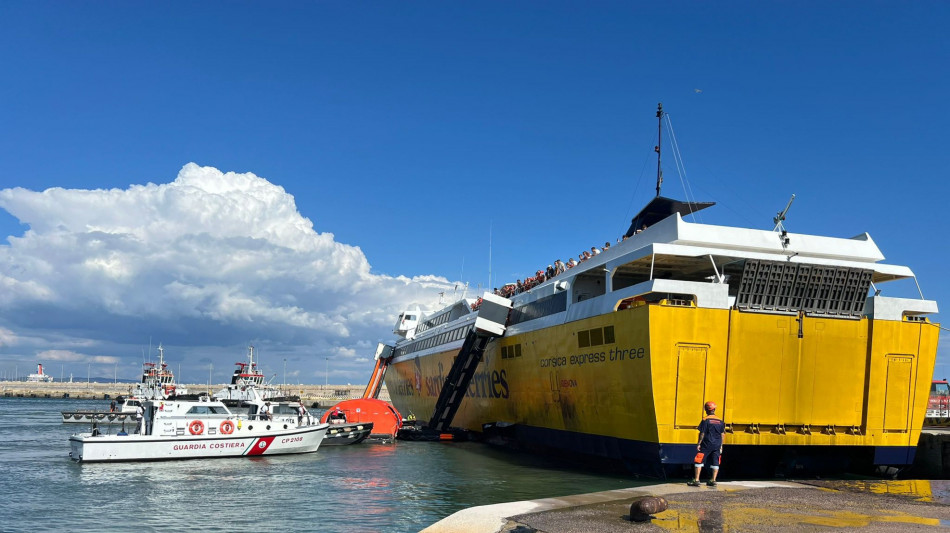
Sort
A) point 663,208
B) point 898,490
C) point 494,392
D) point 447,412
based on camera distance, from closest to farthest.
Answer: point 898,490 < point 663,208 < point 494,392 < point 447,412

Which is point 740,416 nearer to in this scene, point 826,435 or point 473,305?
point 826,435

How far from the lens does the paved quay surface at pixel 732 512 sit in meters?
10.9

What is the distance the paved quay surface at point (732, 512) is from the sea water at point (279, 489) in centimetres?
534

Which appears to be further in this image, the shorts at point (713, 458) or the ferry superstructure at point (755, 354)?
the ferry superstructure at point (755, 354)

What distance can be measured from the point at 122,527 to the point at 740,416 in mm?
17223

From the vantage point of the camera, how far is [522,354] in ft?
105

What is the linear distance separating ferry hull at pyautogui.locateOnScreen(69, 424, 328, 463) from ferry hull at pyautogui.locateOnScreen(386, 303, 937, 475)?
1374cm

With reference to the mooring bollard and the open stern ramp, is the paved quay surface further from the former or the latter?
the open stern ramp

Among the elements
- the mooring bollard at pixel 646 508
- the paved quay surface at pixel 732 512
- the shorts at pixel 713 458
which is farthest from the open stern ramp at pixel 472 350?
the mooring bollard at pixel 646 508

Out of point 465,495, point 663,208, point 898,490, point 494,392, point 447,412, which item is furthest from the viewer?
point 447,412

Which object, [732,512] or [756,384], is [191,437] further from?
[732,512]

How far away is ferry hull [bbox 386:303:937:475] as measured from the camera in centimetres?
2158

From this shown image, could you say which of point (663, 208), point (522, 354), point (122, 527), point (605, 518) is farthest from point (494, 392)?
point (605, 518)

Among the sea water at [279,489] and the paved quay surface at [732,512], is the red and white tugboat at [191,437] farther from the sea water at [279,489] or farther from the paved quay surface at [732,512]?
the paved quay surface at [732,512]
